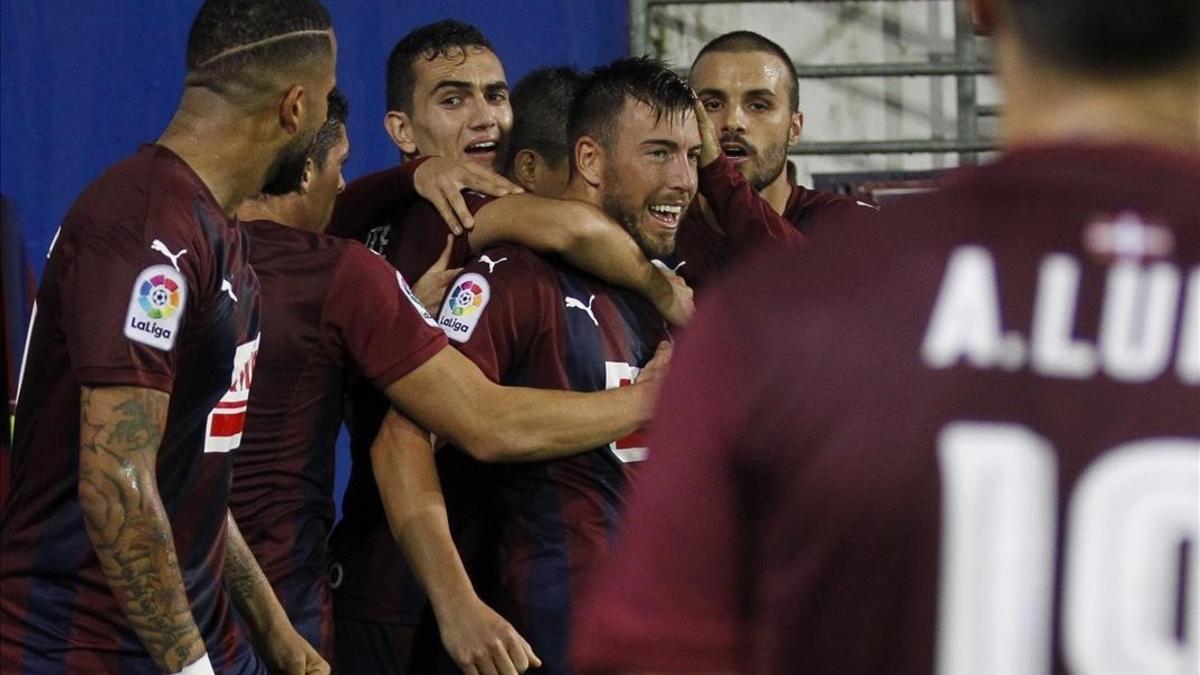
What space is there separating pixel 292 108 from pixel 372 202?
148 centimetres

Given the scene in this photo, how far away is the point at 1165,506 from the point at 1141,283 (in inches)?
5.5

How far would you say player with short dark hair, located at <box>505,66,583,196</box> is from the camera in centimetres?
444

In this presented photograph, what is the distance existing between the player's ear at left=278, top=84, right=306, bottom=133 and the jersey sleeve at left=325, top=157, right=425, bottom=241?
1381 millimetres

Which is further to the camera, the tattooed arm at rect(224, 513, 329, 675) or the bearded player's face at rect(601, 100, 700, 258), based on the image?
the bearded player's face at rect(601, 100, 700, 258)

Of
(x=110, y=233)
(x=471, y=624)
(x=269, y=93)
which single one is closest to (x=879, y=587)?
(x=110, y=233)

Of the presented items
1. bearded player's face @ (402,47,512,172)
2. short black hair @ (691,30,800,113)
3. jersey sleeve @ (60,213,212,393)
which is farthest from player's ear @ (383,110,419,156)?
jersey sleeve @ (60,213,212,393)

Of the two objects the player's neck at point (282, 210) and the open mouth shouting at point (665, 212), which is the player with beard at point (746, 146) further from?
the player's neck at point (282, 210)

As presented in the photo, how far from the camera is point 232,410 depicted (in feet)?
9.73

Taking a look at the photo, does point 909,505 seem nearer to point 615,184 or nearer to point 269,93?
point 269,93

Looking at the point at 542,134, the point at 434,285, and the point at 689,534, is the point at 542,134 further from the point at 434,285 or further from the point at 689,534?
the point at 689,534

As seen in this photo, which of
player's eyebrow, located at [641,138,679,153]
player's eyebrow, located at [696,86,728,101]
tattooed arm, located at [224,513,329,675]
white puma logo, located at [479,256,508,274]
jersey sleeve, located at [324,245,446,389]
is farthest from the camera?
player's eyebrow, located at [696,86,728,101]

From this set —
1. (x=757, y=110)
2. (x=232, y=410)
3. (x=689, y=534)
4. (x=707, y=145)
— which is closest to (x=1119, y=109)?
(x=689, y=534)

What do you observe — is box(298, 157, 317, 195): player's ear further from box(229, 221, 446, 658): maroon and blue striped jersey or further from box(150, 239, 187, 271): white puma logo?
box(150, 239, 187, 271): white puma logo

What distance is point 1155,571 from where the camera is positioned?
116cm
